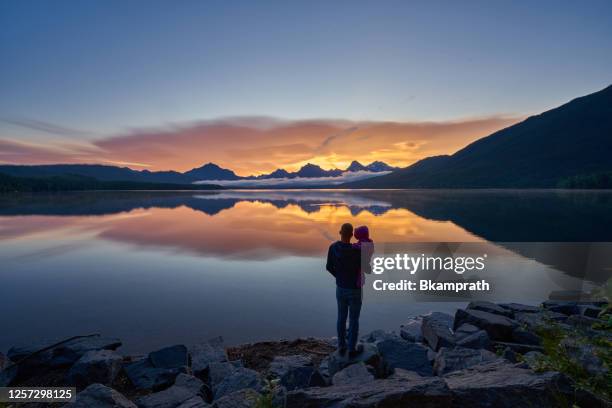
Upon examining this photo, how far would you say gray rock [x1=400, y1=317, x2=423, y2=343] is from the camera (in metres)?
12.0

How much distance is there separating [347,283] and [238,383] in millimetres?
3728

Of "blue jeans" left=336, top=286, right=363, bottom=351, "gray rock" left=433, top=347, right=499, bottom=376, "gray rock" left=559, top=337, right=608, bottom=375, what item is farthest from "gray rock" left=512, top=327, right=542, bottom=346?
"blue jeans" left=336, top=286, right=363, bottom=351

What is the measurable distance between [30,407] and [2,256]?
26300mm

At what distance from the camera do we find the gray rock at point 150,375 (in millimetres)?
8898

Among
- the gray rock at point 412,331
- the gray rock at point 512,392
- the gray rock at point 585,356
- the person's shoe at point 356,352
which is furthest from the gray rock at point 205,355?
the gray rock at point 585,356

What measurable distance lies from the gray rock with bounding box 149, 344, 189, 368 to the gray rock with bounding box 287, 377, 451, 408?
5612 mm

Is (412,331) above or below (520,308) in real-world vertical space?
below

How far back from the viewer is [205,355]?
33.3 feet

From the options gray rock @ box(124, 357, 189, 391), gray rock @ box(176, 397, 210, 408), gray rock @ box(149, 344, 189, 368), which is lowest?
gray rock @ box(124, 357, 189, 391)

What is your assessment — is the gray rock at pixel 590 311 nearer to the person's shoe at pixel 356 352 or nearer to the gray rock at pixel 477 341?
the gray rock at pixel 477 341

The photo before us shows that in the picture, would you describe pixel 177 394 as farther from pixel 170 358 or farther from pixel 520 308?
pixel 520 308

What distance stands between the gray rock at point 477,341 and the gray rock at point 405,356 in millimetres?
1506

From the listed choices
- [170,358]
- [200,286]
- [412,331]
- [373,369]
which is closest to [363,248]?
[373,369]

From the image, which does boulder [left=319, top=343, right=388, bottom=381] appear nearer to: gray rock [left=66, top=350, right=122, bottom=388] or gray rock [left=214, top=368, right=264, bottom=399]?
gray rock [left=214, top=368, right=264, bottom=399]
